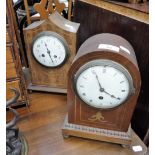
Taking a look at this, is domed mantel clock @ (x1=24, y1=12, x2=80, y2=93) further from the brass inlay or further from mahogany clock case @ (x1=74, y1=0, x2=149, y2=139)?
the brass inlay

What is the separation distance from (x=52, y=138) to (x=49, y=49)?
431 mm

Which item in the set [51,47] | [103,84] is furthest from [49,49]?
[103,84]

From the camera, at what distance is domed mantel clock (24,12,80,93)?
94 centimetres

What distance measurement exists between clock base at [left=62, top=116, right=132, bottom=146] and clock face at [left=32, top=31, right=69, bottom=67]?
0.34m

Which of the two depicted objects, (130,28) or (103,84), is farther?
(130,28)

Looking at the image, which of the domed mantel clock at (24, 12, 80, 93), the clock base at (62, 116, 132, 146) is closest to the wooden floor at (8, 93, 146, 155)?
the clock base at (62, 116, 132, 146)

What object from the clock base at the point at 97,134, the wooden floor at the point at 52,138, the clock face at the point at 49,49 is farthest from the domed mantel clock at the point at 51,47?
the clock base at the point at 97,134

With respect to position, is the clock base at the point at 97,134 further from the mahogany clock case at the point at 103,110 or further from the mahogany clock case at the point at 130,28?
the mahogany clock case at the point at 130,28

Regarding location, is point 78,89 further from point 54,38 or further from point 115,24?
point 115,24

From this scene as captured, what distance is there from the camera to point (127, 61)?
2.22 feet

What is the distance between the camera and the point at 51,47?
968mm

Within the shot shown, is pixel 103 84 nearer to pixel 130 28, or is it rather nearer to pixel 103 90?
pixel 103 90

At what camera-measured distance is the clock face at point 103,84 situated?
69cm
